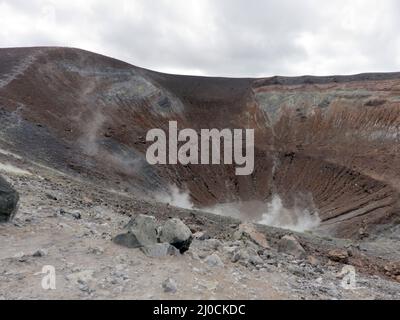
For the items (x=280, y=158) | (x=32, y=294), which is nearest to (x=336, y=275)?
(x=32, y=294)

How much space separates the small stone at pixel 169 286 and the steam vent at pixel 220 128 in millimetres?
19448

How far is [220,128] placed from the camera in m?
44.9

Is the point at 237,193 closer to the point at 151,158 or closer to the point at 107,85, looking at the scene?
the point at 151,158

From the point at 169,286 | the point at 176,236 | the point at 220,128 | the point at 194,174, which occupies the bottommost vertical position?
the point at 169,286

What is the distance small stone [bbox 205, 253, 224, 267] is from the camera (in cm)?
909

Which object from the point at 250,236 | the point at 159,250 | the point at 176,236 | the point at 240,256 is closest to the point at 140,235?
the point at 159,250

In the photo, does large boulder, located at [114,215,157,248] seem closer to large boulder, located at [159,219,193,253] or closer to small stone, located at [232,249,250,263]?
large boulder, located at [159,219,193,253]

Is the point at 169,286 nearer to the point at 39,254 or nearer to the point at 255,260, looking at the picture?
the point at 39,254

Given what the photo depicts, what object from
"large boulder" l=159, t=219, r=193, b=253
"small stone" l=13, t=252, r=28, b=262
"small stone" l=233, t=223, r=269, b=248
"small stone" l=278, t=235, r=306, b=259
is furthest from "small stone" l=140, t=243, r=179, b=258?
"small stone" l=278, t=235, r=306, b=259

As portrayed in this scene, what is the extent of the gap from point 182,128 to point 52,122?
13.4 meters

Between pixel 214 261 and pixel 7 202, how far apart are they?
4.81m

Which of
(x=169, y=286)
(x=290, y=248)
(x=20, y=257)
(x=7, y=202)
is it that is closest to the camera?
(x=169, y=286)

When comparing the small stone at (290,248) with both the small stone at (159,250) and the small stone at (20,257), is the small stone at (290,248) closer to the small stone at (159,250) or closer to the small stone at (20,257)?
the small stone at (159,250)

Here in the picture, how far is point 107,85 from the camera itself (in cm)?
4162
